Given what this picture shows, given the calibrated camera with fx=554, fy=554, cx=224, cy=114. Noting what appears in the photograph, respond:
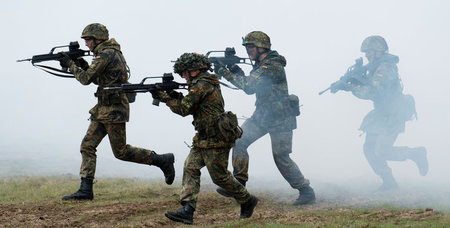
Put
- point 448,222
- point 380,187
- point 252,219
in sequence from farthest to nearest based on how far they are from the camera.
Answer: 1. point 380,187
2. point 252,219
3. point 448,222

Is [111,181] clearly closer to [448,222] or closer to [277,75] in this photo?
[277,75]

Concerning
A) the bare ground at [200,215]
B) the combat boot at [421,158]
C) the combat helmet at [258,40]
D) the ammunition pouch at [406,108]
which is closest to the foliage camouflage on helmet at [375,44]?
the ammunition pouch at [406,108]

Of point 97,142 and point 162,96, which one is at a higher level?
point 162,96

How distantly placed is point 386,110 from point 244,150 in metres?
3.33

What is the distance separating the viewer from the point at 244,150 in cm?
817

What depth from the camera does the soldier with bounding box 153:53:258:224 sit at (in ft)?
20.1

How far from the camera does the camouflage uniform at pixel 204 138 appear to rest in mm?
6082

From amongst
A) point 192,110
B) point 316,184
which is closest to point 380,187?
point 316,184

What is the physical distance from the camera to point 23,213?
7102 mm

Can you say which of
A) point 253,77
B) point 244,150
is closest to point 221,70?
point 253,77

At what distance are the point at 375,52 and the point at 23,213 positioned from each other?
21.5 ft

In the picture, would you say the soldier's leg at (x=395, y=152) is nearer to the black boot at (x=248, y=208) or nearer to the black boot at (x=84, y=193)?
the black boot at (x=248, y=208)

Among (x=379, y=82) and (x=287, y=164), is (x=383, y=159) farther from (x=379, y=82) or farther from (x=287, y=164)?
(x=287, y=164)

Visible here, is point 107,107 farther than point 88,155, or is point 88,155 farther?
point 88,155
